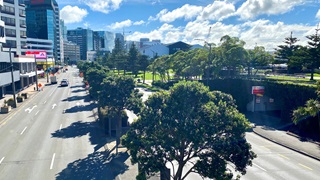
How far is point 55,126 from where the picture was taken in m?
35.4

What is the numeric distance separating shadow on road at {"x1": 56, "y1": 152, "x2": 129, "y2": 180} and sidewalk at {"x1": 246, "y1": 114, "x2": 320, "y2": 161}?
1676cm

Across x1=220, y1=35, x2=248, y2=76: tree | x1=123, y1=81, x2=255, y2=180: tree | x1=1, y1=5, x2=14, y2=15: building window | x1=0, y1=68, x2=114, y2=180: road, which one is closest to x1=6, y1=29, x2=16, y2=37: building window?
x1=1, y1=5, x2=14, y2=15: building window

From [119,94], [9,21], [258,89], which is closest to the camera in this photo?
[119,94]

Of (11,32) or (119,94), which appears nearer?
(119,94)

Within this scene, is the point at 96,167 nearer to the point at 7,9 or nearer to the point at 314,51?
the point at 314,51

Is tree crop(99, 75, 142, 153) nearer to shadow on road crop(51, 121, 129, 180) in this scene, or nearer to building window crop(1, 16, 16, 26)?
shadow on road crop(51, 121, 129, 180)

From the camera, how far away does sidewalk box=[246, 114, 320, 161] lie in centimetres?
2733

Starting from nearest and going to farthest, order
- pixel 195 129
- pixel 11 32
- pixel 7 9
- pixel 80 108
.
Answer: pixel 195 129 → pixel 80 108 → pixel 7 9 → pixel 11 32

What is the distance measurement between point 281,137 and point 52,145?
24784 millimetres

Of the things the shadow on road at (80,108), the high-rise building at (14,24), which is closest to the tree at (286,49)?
the shadow on road at (80,108)

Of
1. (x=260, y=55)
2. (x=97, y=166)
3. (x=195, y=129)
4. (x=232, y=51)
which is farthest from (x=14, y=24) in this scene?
(x=195, y=129)

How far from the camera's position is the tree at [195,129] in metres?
13.8

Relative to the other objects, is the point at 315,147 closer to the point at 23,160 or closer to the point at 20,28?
the point at 23,160

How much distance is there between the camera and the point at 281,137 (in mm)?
32094
